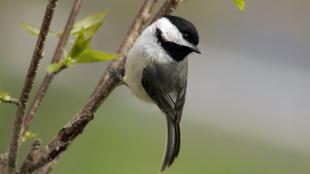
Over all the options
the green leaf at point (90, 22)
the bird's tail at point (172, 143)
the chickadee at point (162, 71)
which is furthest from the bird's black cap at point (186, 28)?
the green leaf at point (90, 22)

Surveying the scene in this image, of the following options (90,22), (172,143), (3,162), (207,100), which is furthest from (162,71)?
(207,100)

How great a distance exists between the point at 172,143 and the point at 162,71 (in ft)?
0.99

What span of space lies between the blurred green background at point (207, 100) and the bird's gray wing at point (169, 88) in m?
2.08

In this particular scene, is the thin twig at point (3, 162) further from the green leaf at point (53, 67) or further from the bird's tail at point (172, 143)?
the bird's tail at point (172, 143)

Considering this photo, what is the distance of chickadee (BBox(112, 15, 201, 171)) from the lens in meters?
2.39

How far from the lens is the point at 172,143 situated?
2373 millimetres

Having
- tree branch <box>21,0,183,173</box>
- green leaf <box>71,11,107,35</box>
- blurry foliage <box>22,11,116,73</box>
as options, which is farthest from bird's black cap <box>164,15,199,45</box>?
blurry foliage <box>22,11,116,73</box>

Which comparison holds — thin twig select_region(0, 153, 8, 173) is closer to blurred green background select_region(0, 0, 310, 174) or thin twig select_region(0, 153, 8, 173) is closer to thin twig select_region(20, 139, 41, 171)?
thin twig select_region(20, 139, 41, 171)

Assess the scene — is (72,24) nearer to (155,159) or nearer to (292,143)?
(155,159)

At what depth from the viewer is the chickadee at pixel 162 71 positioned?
7.84ft

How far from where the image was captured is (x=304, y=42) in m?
6.91

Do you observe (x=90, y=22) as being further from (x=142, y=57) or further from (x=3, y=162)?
(x=142, y=57)

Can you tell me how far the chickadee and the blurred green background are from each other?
208cm

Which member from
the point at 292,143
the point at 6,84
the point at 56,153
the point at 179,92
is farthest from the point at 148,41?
the point at 292,143
